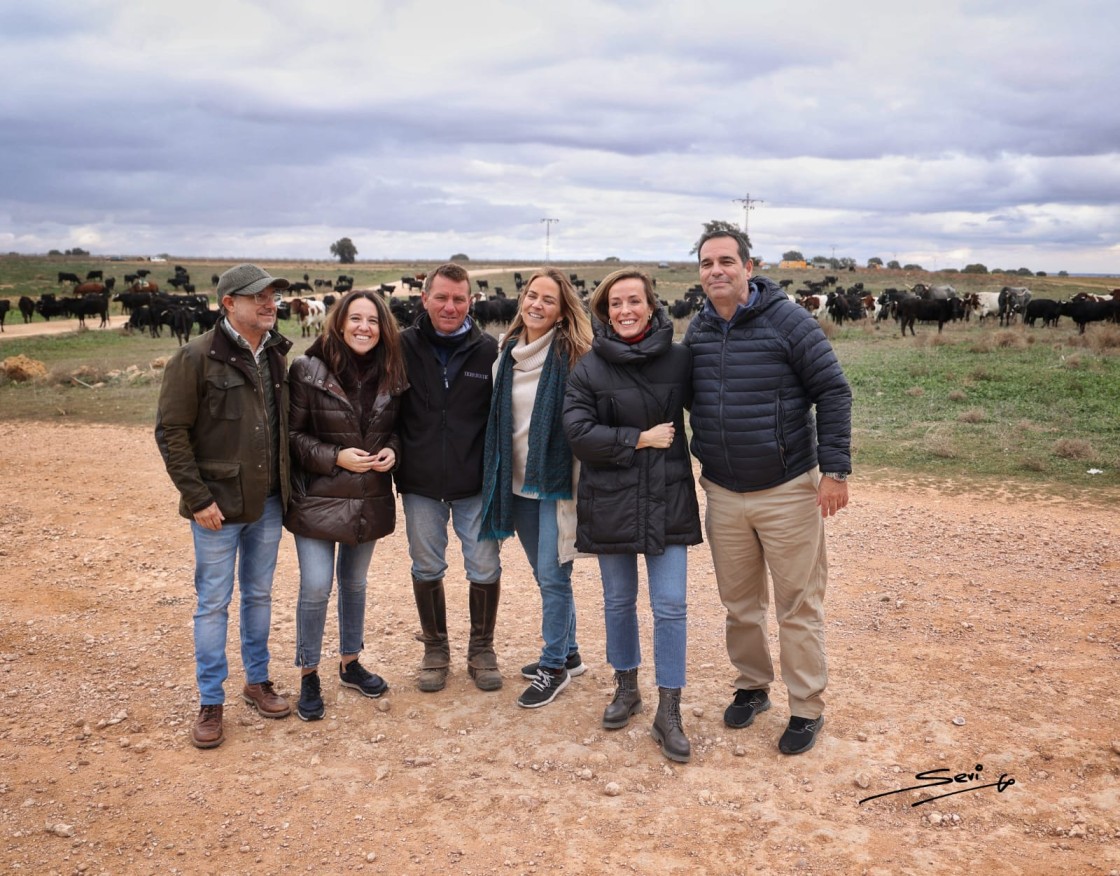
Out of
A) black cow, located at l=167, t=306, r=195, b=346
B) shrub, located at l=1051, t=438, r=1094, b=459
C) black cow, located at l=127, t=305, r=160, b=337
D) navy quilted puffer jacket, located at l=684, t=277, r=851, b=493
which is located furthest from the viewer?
black cow, located at l=127, t=305, r=160, b=337

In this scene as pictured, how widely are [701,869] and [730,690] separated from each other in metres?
1.42

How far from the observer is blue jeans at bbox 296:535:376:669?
389cm

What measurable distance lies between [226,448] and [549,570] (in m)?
1.51

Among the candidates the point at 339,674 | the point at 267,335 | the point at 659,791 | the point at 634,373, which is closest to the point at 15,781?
the point at 339,674

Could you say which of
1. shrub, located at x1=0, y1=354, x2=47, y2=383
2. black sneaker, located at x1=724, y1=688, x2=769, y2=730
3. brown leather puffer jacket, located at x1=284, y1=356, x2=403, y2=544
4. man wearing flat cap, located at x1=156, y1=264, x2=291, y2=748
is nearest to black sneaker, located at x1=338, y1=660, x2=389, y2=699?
man wearing flat cap, located at x1=156, y1=264, x2=291, y2=748

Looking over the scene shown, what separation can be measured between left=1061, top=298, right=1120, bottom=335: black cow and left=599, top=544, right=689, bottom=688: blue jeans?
21.7 meters

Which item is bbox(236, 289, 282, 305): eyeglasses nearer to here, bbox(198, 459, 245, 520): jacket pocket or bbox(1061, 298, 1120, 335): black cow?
bbox(198, 459, 245, 520): jacket pocket

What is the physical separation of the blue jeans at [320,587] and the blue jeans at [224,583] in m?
0.15

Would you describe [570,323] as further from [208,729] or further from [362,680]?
[208,729]

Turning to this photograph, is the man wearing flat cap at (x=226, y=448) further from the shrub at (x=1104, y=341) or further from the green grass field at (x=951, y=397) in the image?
the shrub at (x=1104, y=341)

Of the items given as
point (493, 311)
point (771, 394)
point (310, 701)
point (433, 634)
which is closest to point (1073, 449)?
point (771, 394)

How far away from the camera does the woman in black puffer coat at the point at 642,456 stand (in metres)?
3.49

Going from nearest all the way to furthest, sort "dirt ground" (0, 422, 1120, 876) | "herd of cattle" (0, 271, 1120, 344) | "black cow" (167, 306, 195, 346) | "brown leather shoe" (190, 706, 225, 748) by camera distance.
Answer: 1. "dirt ground" (0, 422, 1120, 876)
2. "brown leather shoe" (190, 706, 225, 748)
3. "black cow" (167, 306, 195, 346)
4. "herd of cattle" (0, 271, 1120, 344)

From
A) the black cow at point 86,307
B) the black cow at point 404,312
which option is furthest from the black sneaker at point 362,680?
the black cow at point 86,307
